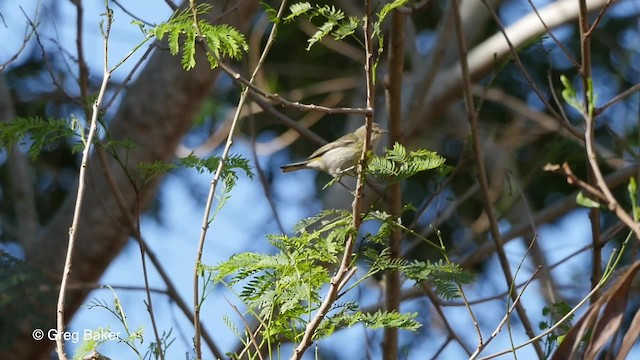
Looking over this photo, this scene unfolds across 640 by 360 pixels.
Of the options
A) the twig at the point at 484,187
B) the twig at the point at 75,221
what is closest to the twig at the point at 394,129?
the twig at the point at 484,187

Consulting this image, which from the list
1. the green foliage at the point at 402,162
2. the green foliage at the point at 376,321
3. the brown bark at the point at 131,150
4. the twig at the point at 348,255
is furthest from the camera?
the brown bark at the point at 131,150

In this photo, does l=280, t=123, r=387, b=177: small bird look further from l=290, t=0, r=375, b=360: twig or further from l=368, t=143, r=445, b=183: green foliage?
l=290, t=0, r=375, b=360: twig

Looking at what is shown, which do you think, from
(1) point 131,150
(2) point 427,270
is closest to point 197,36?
(2) point 427,270

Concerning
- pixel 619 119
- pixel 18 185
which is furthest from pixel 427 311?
pixel 18 185

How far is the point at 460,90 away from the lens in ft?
17.9

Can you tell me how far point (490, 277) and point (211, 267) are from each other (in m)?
5.77

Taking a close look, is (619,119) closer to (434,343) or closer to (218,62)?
(434,343)

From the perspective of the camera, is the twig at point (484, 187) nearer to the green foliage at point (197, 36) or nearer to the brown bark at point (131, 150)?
the green foliage at point (197, 36)

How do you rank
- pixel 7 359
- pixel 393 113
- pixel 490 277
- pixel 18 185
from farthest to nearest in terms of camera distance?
pixel 490 277 → pixel 18 185 → pixel 7 359 → pixel 393 113

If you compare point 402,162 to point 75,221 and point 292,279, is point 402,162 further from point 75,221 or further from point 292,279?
point 75,221

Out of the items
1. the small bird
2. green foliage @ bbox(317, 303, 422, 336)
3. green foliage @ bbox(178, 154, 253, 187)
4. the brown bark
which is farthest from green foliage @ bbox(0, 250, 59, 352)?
green foliage @ bbox(317, 303, 422, 336)

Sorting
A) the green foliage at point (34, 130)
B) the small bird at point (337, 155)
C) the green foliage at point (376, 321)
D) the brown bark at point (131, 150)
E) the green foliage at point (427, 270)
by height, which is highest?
the brown bark at point (131, 150)

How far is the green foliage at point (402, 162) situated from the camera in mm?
2225

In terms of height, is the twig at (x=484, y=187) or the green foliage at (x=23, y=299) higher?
the green foliage at (x=23, y=299)
